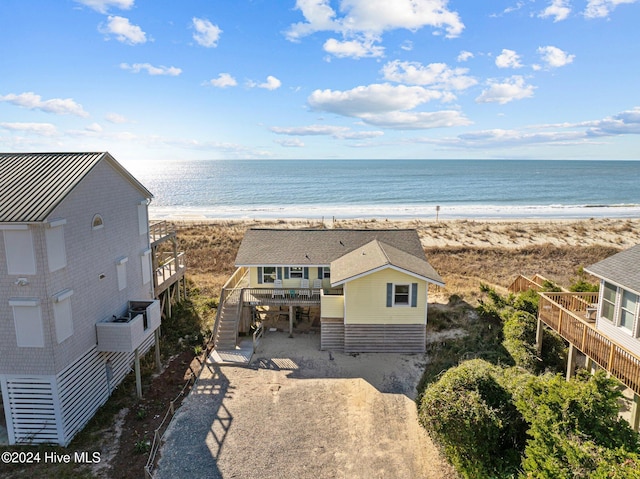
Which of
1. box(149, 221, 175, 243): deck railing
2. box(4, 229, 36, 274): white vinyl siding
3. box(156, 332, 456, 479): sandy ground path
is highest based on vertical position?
box(4, 229, 36, 274): white vinyl siding

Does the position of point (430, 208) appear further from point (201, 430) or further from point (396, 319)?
point (201, 430)

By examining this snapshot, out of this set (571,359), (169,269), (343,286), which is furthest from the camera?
(169,269)

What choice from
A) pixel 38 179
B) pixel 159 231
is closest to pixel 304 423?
pixel 38 179

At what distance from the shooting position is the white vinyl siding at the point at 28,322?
12055 mm

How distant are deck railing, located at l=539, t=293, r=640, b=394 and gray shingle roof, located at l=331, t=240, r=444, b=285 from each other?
4.43 meters

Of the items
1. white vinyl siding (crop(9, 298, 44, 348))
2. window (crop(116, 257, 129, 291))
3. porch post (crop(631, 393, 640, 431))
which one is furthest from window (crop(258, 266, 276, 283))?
porch post (crop(631, 393, 640, 431))

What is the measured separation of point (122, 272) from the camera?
55.0 feet

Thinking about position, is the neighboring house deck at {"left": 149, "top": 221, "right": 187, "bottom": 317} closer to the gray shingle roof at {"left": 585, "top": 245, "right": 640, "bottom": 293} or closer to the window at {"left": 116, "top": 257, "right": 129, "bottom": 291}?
the window at {"left": 116, "top": 257, "right": 129, "bottom": 291}

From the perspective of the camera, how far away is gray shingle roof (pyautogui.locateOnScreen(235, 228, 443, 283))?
65.3ft

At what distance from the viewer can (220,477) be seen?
11492mm

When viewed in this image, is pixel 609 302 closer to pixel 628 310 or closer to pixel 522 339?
pixel 628 310

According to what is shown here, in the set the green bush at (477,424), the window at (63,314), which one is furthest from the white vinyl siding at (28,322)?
the green bush at (477,424)

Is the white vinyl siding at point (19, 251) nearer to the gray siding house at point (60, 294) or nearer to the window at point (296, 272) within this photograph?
the gray siding house at point (60, 294)

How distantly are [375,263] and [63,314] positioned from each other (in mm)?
12220
